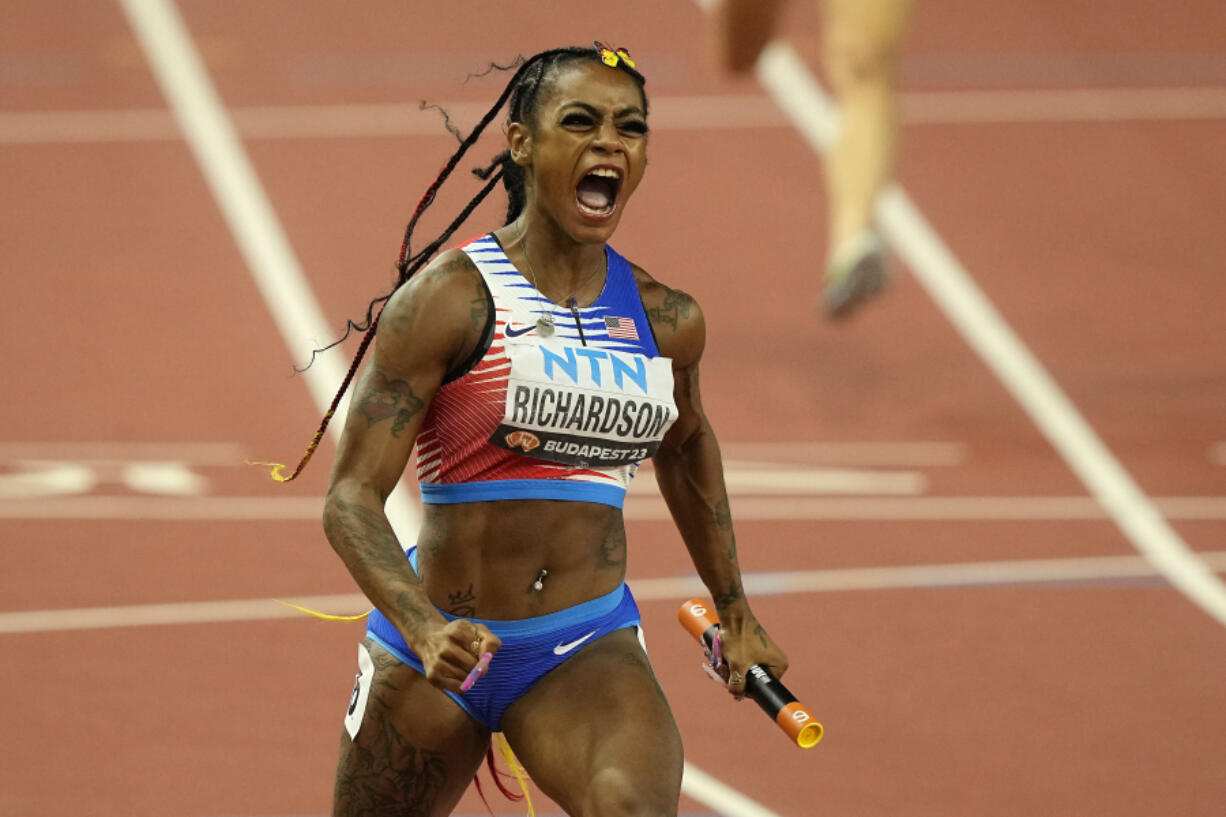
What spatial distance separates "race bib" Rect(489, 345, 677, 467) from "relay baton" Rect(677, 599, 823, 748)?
43cm

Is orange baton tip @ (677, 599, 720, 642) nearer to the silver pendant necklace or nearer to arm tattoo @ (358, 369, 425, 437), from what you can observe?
the silver pendant necklace

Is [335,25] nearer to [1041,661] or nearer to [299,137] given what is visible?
[299,137]

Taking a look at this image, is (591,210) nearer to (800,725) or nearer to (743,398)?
(800,725)

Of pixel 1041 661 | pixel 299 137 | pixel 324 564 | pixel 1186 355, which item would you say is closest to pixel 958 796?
pixel 1041 661

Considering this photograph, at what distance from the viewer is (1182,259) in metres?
11.0

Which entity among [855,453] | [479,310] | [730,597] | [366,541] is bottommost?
[366,541]

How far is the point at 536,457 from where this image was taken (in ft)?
13.1

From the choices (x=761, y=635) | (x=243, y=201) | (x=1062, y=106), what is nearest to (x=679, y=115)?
(x=1062, y=106)

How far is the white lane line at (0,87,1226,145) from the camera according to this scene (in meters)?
12.2

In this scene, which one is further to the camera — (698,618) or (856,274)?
(856,274)

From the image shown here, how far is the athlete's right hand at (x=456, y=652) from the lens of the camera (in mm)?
3389

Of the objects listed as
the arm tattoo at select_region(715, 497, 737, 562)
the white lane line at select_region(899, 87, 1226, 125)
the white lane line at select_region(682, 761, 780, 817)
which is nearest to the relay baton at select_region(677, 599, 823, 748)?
the arm tattoo at select_region(715, 497, 737, 562)

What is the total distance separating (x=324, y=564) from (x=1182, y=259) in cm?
535

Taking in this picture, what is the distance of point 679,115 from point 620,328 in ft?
28.4
